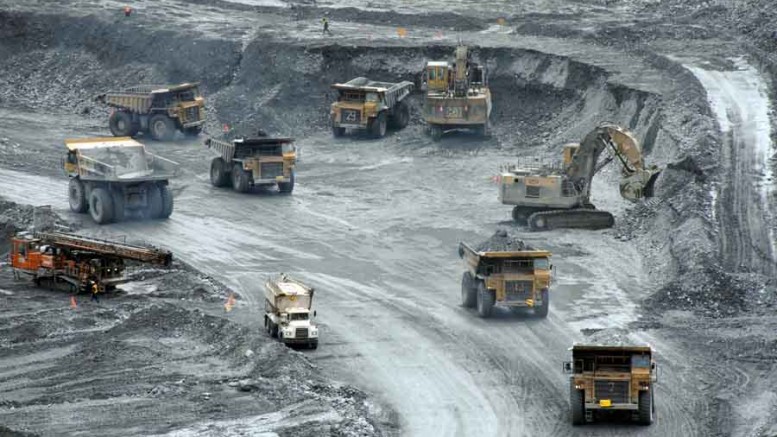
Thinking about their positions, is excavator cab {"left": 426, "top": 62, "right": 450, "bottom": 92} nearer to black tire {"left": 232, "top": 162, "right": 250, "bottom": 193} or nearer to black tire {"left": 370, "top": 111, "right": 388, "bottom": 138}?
black tire {"left": 370, "top": 111, "right": 388, "bottom": 138}

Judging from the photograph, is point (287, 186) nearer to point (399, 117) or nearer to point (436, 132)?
point (436, 132)

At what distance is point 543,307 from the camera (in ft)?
127

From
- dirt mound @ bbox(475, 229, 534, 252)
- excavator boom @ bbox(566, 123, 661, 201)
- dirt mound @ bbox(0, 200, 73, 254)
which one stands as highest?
excavator boom @ bbox(566, 123, 661, 201)

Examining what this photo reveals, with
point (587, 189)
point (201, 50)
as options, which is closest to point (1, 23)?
point (201, 50)

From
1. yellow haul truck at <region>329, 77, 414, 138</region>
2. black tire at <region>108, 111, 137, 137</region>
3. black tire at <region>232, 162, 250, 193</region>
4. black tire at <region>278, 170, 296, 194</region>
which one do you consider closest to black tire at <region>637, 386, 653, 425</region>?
black tire at <region>278, 170, 296, 194</region>

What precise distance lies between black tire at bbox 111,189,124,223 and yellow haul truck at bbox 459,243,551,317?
16025mm

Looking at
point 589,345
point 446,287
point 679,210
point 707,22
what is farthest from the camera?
point 707,22

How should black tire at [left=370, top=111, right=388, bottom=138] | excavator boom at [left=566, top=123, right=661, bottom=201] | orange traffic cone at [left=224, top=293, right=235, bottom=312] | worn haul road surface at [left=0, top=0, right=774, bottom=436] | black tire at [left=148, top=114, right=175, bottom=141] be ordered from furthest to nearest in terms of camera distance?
1. black tire at [left=148, top=114, right=175, bottom=141]
2. black tire at [left=370, top=111, right=388, bottom=138]
3. excavator boom at [left=566, top=123, right=661, bottom=201]
4. orange traffic cone at [left=224, top=293, right=235, bottom=312]
5. worn haul road surface at [left=0, top=0, right=774, bottom=436]

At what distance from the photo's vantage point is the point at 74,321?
38.9m

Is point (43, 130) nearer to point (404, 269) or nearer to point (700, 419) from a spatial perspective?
point (404, 269)

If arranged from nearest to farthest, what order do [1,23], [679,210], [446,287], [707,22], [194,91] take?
[446,287] → [679,210] → [194,91] → [707,22] → [1,23]

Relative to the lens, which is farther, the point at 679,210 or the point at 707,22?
the point at 707,22

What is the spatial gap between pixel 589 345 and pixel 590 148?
1899 centimetres

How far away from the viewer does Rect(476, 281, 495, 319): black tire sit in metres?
38.7
